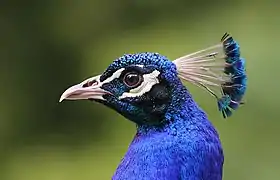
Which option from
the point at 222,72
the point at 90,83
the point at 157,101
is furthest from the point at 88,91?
the point at 222,72

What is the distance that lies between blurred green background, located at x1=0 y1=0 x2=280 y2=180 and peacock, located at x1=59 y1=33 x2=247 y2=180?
1.30 m

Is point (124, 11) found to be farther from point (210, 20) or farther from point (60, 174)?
point (60, 174)

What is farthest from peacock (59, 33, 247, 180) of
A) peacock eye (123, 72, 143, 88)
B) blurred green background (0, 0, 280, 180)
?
blurred green background (0, 0, 280, 180)

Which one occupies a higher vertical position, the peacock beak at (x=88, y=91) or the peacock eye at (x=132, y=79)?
the peacock eye at (x=132, y=79)

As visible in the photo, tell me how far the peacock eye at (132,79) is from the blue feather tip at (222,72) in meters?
0.08

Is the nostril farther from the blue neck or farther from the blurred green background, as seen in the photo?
the blurred green background

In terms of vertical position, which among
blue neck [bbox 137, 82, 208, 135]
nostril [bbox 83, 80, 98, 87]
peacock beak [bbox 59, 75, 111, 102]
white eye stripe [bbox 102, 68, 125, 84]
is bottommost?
blue neck [bbox 137, 82, 208, 135]

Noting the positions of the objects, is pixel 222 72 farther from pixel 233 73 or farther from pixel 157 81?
pixel 157 81

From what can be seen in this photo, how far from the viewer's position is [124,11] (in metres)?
2.93

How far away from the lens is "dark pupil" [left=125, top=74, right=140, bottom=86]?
53.1 inches

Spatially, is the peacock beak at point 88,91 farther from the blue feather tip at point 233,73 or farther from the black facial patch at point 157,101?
the blue feather tip at point 233,73

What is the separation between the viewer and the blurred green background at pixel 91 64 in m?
2.70

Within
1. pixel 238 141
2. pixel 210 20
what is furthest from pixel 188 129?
pixel 210 20

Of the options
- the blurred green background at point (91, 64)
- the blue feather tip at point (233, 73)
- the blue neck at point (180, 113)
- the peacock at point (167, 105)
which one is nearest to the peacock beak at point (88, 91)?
the peacock at point (167, 105)
